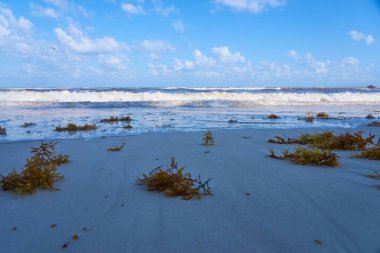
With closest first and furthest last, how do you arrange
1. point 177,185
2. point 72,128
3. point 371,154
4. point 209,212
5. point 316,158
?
point 209,212
point 177,185
point 316,158
point 371,154
point 72,128

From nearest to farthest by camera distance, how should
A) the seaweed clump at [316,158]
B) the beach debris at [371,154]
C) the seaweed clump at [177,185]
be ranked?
the seaweed clump at [177,185] → the seaweed clump at [316,158] → the beach debris at [371,154]

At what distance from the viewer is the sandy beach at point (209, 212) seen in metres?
1.82

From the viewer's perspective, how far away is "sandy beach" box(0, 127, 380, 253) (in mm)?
1817

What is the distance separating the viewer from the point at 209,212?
2.25 m

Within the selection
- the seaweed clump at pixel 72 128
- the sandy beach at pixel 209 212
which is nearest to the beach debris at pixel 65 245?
the sandy beach at pixel 209 212

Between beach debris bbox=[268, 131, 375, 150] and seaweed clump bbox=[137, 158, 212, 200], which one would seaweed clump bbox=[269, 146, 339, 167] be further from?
seaweed clump bbox=[137, 158, 212, 200]

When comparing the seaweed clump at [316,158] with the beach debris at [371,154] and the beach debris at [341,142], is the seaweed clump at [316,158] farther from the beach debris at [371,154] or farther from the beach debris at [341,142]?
the beach debris at [341,142]

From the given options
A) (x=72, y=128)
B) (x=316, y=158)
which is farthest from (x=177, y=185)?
(x=72, y=128)

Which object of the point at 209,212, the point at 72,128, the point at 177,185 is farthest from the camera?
the point at 72,128

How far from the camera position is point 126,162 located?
387 cm

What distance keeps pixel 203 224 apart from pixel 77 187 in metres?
1.39

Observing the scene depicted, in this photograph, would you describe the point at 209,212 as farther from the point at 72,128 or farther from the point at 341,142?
the point at 72,128

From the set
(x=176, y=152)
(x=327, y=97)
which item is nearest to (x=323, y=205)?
(x=176, y=152)

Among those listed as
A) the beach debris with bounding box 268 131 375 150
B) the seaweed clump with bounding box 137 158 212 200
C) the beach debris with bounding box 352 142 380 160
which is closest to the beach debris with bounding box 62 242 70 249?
the seaweed clump with bounding box 137 158 212 200
